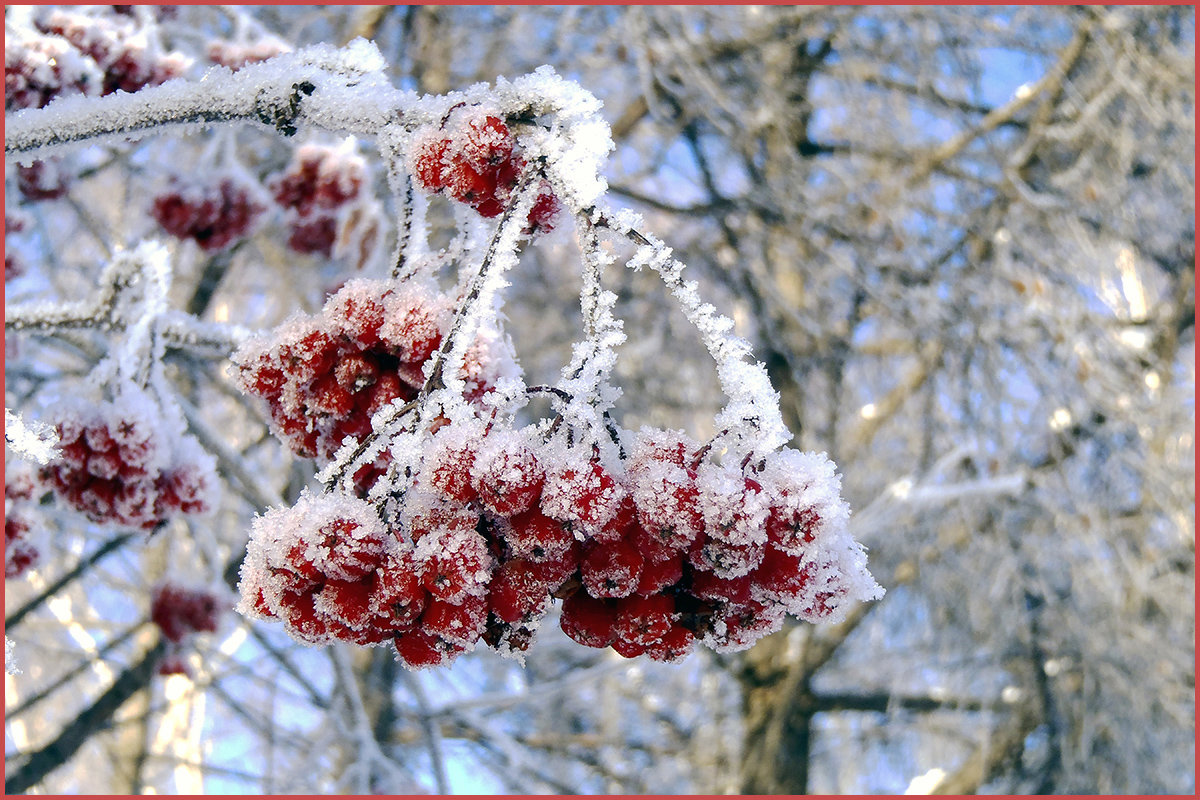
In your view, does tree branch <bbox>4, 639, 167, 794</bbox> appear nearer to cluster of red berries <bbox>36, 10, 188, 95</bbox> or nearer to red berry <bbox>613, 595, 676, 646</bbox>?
cluster of red berries <bbox>36, 10, 188, 95</bbox>

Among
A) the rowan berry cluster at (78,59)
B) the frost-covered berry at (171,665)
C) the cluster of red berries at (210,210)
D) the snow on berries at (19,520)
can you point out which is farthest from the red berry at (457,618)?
the frost-covered berry at (171,665)

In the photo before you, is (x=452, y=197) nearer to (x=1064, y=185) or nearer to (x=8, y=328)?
(x=8, y=328)

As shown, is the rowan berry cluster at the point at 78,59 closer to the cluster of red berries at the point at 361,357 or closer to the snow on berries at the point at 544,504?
the cluster of red berries at the point at 361,357

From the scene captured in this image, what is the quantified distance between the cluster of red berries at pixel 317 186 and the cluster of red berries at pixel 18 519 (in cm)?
87

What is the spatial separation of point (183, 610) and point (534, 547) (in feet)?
5.68

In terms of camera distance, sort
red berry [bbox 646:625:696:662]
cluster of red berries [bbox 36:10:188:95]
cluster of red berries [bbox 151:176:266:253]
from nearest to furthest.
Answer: red berry [bbox 646:625:696:662] → cluster of red berries [bbox 36:10:188:95] → cluster of red berries [bbox 151:176:266:253]

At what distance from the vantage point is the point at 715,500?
64 cm

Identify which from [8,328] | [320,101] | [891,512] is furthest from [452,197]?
[891,512]

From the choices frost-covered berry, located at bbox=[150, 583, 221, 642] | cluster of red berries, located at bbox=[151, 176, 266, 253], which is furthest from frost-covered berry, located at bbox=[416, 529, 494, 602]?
frost-covered berry, located at bbox=[150, 583, 221, 642]

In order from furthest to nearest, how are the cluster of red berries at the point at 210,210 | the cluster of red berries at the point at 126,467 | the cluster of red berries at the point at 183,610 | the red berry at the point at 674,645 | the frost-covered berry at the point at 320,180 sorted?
the cluster of red berries at the point at 183,610 < the frost-covered berry at the point at 320,180 < the cluster of red berries at the point at 210,210 < the cluster of red berries at the point at 126,467 < the red berry at the point at 674,645

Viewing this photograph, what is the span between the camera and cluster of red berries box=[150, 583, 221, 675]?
2.08 metres

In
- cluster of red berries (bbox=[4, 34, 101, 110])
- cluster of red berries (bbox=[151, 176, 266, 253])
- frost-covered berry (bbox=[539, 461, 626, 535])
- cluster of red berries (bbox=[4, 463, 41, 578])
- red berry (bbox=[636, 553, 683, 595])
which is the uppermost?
cluster of red berries (bbox=[151, 176, 266, 253])

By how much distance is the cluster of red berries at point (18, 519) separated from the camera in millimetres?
1259

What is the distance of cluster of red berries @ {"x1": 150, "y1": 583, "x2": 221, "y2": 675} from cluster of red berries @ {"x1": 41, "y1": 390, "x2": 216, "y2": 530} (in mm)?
961
